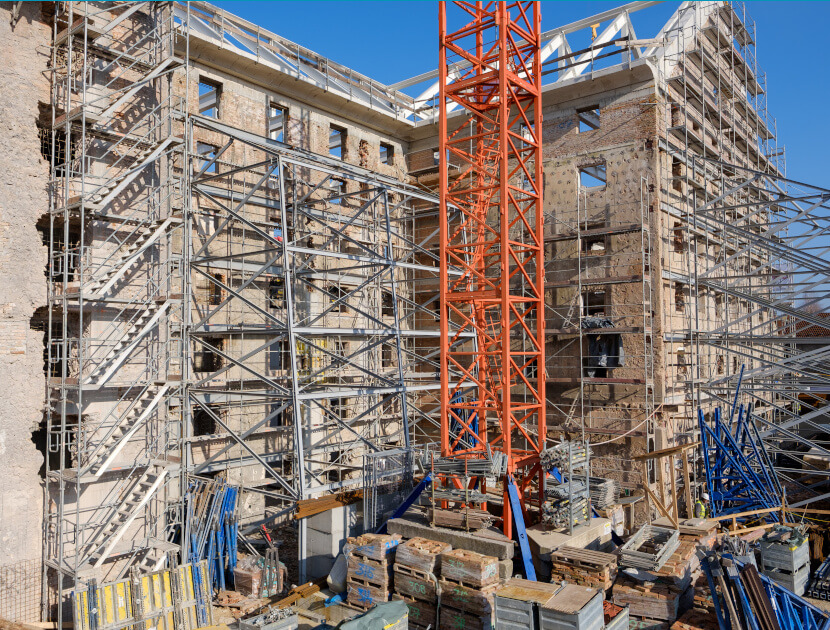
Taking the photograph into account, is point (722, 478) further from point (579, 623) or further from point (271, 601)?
point (271, 601)

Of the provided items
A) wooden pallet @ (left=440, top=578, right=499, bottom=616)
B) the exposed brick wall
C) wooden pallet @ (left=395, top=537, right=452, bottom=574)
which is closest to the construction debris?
wooden pallet @ (left=440, top=578, right=499, bottom=616)

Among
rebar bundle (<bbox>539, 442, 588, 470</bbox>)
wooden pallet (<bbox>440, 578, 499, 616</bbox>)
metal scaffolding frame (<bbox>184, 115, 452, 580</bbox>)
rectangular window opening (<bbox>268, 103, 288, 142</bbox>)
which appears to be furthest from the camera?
rectangular window opening (<bbox>268, 103, 288, 142</bbox>)

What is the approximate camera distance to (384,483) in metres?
14.3

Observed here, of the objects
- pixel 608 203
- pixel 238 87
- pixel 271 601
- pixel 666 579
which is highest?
pixel 238 87

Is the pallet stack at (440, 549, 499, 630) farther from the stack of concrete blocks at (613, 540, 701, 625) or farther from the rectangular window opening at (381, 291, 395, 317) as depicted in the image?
the rectangular window opening at (381, 291, 395, 317)

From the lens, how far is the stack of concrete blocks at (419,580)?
10820 mm

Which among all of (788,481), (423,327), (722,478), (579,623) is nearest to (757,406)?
(788,481)

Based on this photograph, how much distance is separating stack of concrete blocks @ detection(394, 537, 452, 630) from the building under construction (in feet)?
5.61

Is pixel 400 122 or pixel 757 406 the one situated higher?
pixel 400 122

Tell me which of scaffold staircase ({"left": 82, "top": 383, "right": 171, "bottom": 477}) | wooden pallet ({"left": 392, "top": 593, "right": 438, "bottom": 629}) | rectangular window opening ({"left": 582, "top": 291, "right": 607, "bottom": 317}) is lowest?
wooden pallet ({"left": 392, "top": 593, "right": 438, "bottom": 629})

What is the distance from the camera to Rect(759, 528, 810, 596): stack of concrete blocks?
10.8 metres

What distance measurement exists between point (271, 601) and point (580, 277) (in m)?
12.4

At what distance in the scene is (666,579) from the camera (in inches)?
408

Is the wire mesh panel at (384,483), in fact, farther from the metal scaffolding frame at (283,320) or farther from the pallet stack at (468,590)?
the pallet stack at (468,590)
